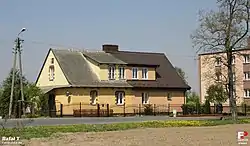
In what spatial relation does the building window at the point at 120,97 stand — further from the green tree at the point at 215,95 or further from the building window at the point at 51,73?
the green tree at the point at 215,95

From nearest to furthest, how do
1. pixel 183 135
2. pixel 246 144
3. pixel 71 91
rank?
pixel 246 144
pixel 183 135
pixel 71 91

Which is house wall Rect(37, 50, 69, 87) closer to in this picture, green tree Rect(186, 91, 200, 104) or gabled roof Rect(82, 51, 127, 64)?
gabled roof Rect(82, 51, 127, 64)

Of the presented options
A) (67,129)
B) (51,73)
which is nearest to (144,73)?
(51,73)

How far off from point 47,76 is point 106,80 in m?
7.53

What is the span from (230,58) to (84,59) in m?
25.5

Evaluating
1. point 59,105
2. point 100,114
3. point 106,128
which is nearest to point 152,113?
point 100,114

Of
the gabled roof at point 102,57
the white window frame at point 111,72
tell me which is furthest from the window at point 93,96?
the gabled roof at point 102,57

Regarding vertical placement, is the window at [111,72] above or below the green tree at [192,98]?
above

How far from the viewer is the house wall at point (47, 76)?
60.5 metres

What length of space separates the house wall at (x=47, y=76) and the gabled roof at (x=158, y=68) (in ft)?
26.8

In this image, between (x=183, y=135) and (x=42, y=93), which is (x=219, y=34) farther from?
(x=42, y=93)

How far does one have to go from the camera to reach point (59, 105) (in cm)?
5881

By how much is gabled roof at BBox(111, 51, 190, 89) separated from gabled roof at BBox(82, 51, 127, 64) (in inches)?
53.4

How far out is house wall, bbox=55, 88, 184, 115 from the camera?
5822cm
